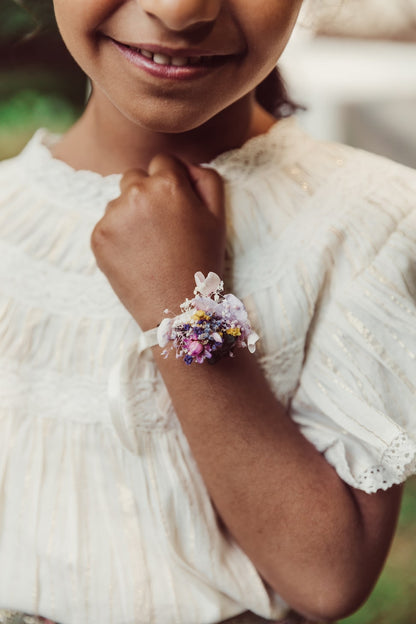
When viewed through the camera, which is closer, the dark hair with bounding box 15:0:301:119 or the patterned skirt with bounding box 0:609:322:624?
the patterned skirt with bounding box 0:609:322:624

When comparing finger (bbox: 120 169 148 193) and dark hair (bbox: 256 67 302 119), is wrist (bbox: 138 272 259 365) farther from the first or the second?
dark hair (bbox: 256 67 302 119)

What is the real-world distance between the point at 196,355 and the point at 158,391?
10cm

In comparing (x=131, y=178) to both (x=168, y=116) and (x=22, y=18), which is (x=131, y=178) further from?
(x=22, y=18)

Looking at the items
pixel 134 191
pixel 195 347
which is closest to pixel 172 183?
pixel 134 191

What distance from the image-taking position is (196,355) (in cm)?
42

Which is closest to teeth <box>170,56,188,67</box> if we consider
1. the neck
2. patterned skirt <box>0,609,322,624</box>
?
the neck

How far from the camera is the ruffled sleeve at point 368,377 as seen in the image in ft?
1.53

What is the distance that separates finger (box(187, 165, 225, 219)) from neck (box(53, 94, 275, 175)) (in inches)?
1.5

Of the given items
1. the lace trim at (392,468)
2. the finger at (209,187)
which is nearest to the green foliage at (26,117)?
the finger at (209,187)

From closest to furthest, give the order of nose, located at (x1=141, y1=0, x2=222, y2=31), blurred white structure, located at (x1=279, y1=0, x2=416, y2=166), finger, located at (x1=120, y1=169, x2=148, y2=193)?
nose, located at (x1=141, y1=0, x2=222, y2=31) < finger, located at (x1=120, y1=169, x2=148, y2=193) < blurred white structure, located at (x1=279, y1=0, x2=416, y2=166)

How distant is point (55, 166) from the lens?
0.58 metres

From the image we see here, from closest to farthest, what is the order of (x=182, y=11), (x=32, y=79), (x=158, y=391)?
(x=182, y=11)
(x=158, y=391)
(x=32, y=79)

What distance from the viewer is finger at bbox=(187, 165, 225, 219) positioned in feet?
1.66

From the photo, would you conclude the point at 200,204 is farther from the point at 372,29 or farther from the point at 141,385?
the point at 372,29
